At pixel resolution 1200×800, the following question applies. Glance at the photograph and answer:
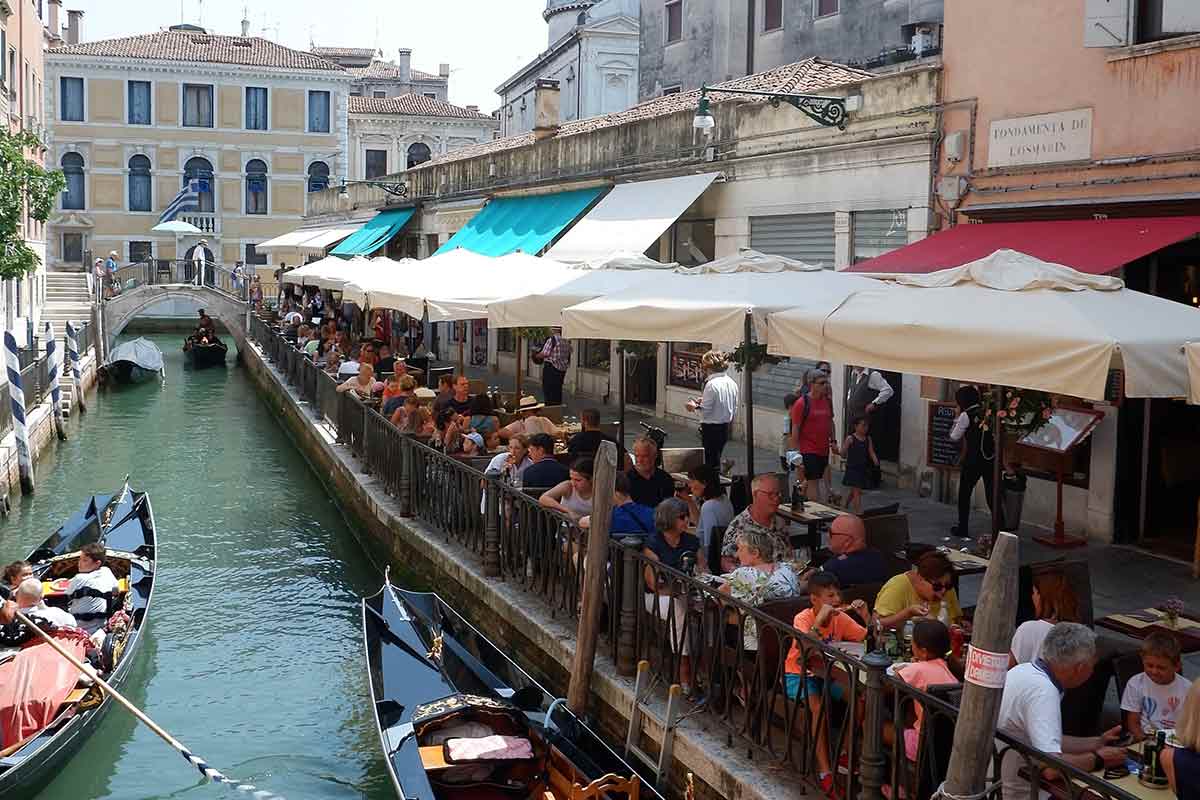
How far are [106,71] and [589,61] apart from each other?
23591 mm

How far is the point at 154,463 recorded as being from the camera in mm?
21484

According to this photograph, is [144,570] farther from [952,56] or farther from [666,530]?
[952,56]

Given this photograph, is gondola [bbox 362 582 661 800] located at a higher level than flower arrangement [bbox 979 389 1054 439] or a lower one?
lower

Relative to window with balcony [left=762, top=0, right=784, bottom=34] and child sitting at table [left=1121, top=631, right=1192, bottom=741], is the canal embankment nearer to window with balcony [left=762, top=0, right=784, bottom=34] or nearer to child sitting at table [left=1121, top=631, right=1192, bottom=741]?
child sitting at table [left=1121, top=631, right=1192, bottom=741]

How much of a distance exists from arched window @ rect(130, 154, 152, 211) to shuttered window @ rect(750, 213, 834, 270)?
44.0 meters

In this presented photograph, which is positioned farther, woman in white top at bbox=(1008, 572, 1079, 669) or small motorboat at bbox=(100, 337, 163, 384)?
small motorboat at bbox=(100, 337, 163, 384)

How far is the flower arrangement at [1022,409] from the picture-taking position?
358 inches

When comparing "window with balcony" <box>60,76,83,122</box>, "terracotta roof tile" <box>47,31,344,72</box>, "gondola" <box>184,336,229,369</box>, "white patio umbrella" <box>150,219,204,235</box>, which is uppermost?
"terracotta roof tile" <box>47,31,344,72</box>

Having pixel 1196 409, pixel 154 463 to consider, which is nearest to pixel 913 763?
pixel 1196 409

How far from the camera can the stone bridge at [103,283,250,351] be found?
134 feet

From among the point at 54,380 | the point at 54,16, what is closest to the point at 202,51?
the point at 54,16

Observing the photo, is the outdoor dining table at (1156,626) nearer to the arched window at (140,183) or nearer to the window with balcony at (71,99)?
the arched window at (140,183)

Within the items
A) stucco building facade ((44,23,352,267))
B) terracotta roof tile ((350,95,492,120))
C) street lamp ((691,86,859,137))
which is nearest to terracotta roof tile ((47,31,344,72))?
stucco building facade ((44,23,352,267))

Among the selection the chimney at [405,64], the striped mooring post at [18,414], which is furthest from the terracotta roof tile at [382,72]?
the striped mooring post at [18,414]
